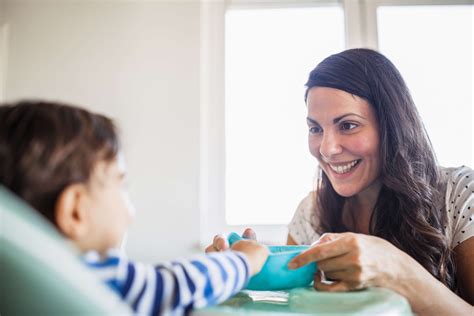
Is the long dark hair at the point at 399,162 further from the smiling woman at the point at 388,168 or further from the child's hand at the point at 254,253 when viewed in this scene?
the child's hand at the point at 254,253

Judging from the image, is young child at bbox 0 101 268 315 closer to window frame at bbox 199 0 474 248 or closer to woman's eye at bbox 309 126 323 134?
woman's eye at bbox 309 126 323 134

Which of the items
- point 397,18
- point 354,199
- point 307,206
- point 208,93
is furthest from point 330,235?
point 397,18

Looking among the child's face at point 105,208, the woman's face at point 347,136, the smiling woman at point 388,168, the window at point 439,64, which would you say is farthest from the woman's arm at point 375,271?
the window at point 439,64

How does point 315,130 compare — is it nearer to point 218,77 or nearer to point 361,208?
point 361,208

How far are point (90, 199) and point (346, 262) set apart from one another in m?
0.37

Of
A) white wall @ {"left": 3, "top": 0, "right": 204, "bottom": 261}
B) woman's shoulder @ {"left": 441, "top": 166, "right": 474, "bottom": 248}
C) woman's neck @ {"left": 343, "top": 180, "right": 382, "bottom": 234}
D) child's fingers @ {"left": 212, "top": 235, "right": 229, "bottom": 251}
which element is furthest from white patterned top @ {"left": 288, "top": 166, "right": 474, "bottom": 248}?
white wall @ {"left": 3, "top": 0, "right": 204, "bottom": 261}

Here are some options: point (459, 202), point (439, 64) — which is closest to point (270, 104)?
point (439, 64)

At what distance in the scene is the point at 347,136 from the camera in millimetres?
983

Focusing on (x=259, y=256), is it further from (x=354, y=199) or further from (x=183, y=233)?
(x=183, y=233)

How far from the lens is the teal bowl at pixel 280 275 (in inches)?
22.6

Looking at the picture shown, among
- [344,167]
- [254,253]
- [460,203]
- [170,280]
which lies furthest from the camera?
[344,167]

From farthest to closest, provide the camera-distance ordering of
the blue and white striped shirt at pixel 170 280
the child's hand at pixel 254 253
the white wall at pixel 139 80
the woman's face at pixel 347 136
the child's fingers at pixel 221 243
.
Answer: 1. the white wall at pixel 139 80
2. the woman's face at pixel 347 136
3. the child's fingers at pixel 221 243
4. the child's hand at pixel 254 253
5. the blue and white striped shirt at pixel 170 280

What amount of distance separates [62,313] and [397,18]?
2135 millimetres

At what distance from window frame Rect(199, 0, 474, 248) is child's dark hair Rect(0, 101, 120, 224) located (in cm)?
143
